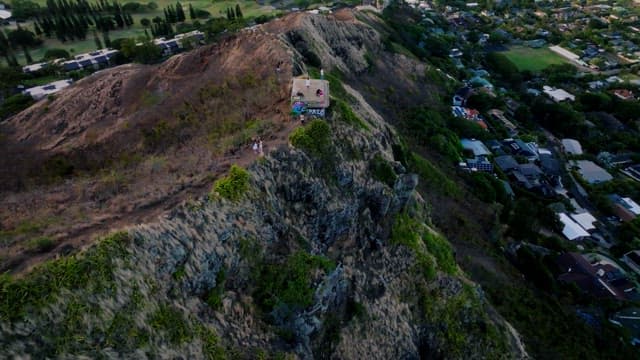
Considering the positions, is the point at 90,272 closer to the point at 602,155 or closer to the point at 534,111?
the point at 602,155

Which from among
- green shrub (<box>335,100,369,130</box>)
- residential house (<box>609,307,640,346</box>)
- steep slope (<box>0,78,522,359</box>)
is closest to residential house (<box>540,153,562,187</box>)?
residential house (<box>609,307,640,346</box>)


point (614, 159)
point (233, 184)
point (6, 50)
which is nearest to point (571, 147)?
point (614, 159)

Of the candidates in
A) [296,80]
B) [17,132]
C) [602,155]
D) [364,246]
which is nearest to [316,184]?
[364,246]

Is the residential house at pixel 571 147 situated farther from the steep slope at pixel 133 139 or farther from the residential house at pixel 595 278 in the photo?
the steep slope at pixel 133 139

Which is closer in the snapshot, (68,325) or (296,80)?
(68,325)

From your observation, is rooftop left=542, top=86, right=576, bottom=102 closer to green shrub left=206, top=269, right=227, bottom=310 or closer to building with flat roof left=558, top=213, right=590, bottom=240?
building with flat roof left=558, top=213, right=590, bottom=240

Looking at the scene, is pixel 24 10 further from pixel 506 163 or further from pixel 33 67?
pixel 506 163
